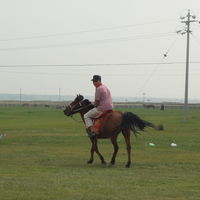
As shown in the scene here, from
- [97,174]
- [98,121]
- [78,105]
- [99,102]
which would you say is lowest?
[97,174]

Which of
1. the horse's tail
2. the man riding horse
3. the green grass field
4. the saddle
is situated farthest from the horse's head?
the green grass field

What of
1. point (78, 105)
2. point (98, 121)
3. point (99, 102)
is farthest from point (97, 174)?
point (78, 105)

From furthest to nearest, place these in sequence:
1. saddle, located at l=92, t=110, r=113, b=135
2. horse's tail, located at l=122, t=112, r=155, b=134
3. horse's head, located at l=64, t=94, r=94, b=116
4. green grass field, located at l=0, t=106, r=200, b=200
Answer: horse's head, located at l=64, t=94, r=94, b=116 → saddle, located at l=92, t=110, r=113, b=135 → horse's tail, located at l=122, t=112, r=155, b=134 → green grass field, located at l=0, t=106, r=200, b=200

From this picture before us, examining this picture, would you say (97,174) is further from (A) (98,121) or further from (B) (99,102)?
(B) (99,102)

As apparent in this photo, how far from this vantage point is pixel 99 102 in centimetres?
1493

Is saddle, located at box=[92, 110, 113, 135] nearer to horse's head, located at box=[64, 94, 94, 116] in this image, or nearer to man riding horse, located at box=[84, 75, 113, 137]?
man riding horse, located at box=[84, 75, 113, 137]

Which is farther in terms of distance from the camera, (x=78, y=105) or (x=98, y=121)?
(x=78, y=105)

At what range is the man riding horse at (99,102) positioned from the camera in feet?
48.9

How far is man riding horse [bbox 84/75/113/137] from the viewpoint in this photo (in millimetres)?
14898

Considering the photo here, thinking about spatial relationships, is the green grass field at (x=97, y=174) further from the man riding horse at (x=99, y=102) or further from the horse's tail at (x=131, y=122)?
the man riding horse at (x=99, y=102)

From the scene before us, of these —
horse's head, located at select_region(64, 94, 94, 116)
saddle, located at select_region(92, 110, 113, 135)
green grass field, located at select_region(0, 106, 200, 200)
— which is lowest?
green grass field, located at select_region(0, 106, 200, 200)

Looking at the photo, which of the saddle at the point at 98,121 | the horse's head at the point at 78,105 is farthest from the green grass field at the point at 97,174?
the horse's head at the point at 78,105

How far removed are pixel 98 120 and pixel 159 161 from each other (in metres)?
2.61

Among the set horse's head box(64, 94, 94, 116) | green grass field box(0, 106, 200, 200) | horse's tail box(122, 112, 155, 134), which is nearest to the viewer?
green grass field box(0, 106, 200, 200)
